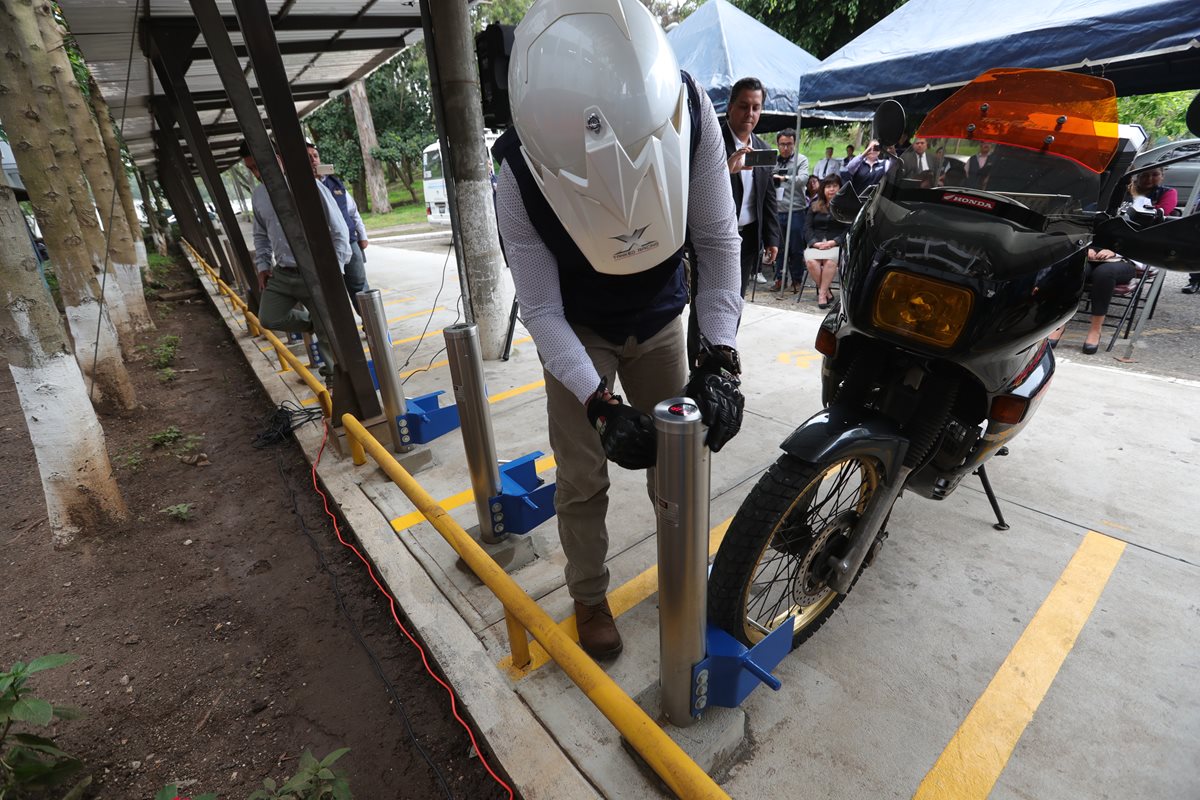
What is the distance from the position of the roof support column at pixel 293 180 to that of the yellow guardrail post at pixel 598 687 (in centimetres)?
177

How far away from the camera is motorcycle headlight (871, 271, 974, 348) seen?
162cm

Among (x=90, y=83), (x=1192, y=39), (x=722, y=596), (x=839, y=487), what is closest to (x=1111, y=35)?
(x=1192, y=39)

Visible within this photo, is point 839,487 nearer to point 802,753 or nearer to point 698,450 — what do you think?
point 802,753

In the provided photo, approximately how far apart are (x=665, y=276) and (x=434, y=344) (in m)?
4.67

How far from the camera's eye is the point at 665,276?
1779 mm

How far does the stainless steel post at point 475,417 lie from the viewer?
2.33 meters

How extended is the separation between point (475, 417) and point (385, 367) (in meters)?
1.16

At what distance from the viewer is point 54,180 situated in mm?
3781

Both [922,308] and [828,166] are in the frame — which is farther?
[828,166]

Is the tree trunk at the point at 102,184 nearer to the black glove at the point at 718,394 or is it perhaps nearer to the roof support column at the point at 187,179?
the roof support column at the point at 187,179

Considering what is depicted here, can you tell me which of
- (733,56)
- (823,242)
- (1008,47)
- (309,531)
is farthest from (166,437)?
(733,56)

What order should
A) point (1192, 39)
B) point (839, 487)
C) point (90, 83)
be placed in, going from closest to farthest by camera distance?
1. point (839, 487)
2. point (1192, 39)
3. point (90, 83)

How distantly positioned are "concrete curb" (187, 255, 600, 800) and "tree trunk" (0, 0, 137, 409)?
254 centimetres

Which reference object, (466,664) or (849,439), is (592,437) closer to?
(849,439)
